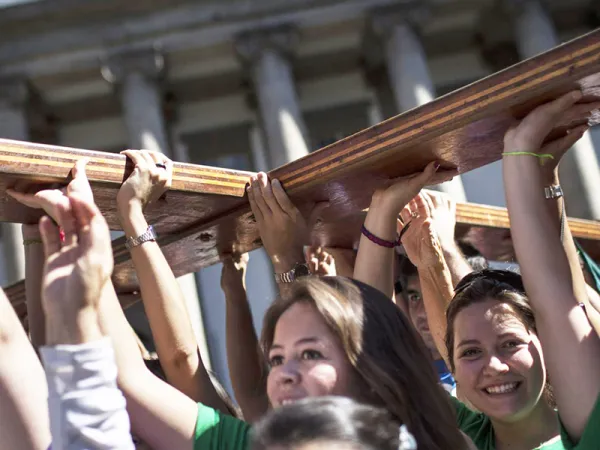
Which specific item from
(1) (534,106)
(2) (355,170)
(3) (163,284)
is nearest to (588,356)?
(1) (534,106)

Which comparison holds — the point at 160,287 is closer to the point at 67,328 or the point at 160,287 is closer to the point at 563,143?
the point at 67,328

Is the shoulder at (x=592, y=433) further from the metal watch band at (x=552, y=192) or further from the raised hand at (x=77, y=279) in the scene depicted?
the raised hand at (x=77, y=279)

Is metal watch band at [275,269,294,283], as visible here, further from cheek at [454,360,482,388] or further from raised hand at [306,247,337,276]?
raised hand at [306,247,337,276]

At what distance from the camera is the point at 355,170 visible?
352 centimetres

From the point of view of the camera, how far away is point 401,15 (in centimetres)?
2645

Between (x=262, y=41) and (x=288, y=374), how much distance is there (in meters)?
24.5

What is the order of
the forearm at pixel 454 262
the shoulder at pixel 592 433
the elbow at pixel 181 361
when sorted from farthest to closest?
the forearm at pixel 454 262 < the elbow at pixel 181 361 < the shoulder at pixel 592 433

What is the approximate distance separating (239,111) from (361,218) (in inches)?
1020

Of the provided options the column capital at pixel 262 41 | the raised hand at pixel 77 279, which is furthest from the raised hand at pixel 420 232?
the column capital at pixel 262 41

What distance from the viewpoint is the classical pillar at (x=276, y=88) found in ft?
81.8

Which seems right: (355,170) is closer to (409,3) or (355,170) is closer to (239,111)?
(409,3)

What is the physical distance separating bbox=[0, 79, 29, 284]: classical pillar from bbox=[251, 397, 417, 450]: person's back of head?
23032 millimetres

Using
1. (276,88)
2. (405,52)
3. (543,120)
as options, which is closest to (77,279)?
(543,120)

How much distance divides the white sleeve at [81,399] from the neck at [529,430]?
158 cm
